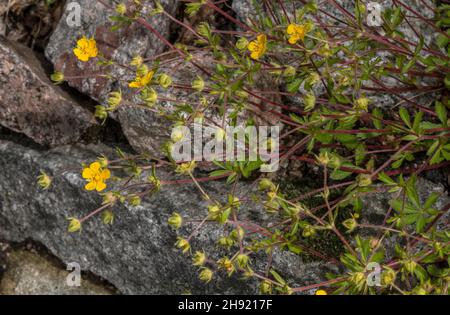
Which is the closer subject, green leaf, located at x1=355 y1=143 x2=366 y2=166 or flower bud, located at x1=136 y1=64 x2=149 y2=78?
flower bud, located at x1=136 y1=64 x2=149 y2=78

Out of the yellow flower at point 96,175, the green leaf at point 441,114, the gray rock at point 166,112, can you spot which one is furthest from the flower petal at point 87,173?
the green leaf at point 441,114

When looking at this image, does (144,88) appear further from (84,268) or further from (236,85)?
(84,268)

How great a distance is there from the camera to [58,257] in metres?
2.65

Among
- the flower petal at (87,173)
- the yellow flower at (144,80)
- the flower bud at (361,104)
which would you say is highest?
the flower bud at (361,104)

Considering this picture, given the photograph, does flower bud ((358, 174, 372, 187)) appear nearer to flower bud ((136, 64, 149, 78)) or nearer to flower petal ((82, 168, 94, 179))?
flower bud ((136, 64, 149, 78))

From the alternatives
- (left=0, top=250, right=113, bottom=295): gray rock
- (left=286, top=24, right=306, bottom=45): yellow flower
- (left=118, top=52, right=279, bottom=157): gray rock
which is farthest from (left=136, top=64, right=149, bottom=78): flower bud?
(left=0, top=250, right=113, bottom=295): gray rock

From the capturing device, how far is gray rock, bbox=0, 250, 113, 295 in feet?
8.70

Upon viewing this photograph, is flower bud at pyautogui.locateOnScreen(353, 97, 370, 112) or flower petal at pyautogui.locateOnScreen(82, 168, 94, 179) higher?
flower bud at pyautogui.locateOnScreen(353, 97, 370, 112)

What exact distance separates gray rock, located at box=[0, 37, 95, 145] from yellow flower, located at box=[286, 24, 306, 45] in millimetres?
1024

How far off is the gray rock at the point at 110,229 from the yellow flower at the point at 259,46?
56 centimetres

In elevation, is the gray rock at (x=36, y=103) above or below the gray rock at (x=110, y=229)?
above

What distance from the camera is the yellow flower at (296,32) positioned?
1.73 metres

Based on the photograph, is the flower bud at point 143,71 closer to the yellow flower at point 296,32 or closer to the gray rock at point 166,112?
the gray rock at point 166,112
